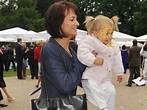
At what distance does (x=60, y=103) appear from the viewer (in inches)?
89.1

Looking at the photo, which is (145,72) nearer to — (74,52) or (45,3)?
(74,52)

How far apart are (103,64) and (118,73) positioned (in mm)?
315

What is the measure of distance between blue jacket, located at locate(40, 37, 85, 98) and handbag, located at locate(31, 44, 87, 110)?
6 centimetres

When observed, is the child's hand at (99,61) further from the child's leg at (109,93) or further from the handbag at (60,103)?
the handbag at (60,103)

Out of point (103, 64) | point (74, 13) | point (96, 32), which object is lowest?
point (103, 64)

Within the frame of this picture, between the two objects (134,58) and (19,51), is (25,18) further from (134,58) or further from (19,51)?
(134,58)

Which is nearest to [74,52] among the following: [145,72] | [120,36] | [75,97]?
[75,97]

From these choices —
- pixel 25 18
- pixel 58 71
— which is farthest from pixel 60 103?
pixel 25 18

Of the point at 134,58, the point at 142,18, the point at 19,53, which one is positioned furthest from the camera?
the point at 142,18

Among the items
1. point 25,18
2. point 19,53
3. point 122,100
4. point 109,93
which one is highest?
point 109,93

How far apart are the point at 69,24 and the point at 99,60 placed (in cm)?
44

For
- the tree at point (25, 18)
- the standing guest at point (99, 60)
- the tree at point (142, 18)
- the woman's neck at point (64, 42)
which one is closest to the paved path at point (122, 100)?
the standing guest at point (99, 60)

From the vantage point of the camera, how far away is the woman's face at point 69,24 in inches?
94.7

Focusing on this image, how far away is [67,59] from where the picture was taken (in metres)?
2.37
